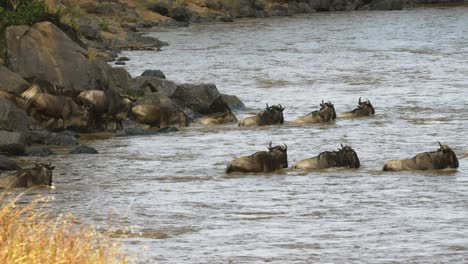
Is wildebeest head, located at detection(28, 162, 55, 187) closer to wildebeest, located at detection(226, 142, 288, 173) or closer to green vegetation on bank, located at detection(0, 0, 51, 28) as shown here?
wildebeest, located at detection(226, 142, 288, 173)

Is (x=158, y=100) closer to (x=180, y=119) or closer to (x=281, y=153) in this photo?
(x=180, y=119)

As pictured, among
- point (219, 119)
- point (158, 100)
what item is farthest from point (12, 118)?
point (219, 119)

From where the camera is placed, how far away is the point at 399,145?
2808cm

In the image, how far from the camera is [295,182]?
23.1 m

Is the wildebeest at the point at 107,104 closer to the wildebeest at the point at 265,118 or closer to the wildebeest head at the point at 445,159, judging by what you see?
the wildebeest at the point at 265,118

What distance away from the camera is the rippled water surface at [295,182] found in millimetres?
16922

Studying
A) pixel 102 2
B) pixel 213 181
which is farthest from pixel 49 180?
pixel 102 2

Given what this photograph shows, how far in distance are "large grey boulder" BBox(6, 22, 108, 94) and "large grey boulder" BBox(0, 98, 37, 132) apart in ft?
8.77

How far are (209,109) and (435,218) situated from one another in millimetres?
16054

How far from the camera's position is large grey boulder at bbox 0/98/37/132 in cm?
2808

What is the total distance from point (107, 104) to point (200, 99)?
4.23m

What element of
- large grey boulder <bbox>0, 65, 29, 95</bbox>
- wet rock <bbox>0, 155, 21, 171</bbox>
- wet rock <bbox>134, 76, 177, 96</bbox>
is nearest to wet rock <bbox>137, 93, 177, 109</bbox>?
wet rock <bbox>134, 76, 177, 96</bbox>

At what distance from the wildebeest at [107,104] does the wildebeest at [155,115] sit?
30 cm

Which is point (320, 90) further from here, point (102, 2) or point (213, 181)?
point (102, 2)
